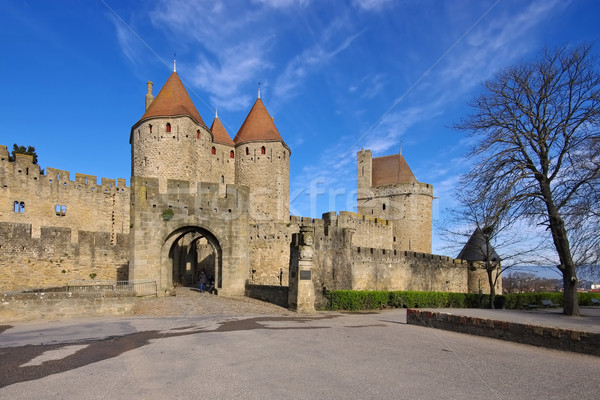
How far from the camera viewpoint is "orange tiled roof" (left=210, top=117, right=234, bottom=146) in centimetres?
3428

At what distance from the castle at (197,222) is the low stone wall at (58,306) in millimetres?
3317

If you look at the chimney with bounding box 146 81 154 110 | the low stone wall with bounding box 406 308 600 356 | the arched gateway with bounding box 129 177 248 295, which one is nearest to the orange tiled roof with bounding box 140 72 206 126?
the chimney with bounding box 146 81 154 110

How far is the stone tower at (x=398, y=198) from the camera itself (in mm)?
41375

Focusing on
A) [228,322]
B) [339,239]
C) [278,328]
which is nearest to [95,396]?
[278,328]

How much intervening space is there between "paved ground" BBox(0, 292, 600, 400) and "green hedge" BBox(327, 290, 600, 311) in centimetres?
742

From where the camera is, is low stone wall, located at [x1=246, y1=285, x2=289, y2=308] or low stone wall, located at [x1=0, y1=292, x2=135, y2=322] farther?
low stone wall, located at [x1=246, y1=285, x2=289, y2=308]

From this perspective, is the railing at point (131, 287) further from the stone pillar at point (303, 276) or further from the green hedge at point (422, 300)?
the green hedge at point (422, 300)

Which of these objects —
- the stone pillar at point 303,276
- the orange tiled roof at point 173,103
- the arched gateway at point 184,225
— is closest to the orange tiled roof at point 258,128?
the orange tiled roof at point 173,103

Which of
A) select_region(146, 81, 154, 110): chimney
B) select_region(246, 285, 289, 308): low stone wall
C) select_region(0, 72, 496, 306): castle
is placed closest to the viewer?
select_region(246, 285, 289, 308): low stone wall

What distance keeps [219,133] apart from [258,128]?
3.39 meters

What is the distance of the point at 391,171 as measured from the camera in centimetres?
4456

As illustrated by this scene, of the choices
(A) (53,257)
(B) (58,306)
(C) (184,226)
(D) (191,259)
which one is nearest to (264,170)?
(D) (191,259)

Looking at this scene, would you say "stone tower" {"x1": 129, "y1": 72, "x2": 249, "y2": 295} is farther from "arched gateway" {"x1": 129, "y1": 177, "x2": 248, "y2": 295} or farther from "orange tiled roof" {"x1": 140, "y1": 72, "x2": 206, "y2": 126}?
"orange tiled roof" {"x1": 140, "y1": 72, "x2": 206, "y2": 126}

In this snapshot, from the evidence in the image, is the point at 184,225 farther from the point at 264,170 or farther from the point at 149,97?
the point at 149,97
